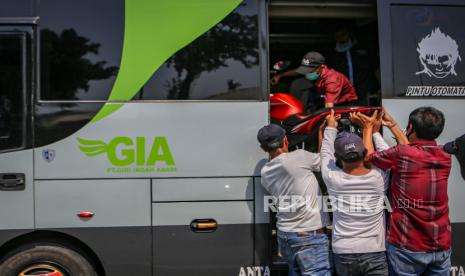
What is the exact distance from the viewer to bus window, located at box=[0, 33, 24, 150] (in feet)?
14.1

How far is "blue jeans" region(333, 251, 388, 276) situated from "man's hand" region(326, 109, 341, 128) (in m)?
1.10

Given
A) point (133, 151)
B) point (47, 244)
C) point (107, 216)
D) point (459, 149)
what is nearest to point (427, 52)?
point (459, 149)

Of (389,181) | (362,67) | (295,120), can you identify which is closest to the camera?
(389,181)

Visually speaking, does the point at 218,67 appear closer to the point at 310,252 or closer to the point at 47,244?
the point at 310,252

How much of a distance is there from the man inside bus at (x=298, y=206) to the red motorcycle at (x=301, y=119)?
1.94ft

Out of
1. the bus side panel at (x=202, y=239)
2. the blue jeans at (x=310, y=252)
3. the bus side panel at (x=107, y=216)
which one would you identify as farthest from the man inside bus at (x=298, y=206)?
the bus side panel at (x=107, y=216)

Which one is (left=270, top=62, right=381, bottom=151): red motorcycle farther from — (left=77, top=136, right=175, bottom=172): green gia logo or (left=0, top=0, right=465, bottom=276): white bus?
(left=77, top=136, right=175, bottom=172): green gia logo

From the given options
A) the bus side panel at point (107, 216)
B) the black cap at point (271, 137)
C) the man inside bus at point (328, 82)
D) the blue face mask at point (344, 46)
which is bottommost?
the bus side panel at point (107, 216)

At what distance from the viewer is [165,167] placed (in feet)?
14.5

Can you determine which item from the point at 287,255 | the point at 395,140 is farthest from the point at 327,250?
the point at 395,140

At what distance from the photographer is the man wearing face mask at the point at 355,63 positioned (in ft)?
17.7

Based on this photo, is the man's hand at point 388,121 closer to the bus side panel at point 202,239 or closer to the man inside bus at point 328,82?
the man inside bus at point 328,82

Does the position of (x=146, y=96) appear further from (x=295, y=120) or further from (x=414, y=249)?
(x=414, y=249)

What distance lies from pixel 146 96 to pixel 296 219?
5.37ft
